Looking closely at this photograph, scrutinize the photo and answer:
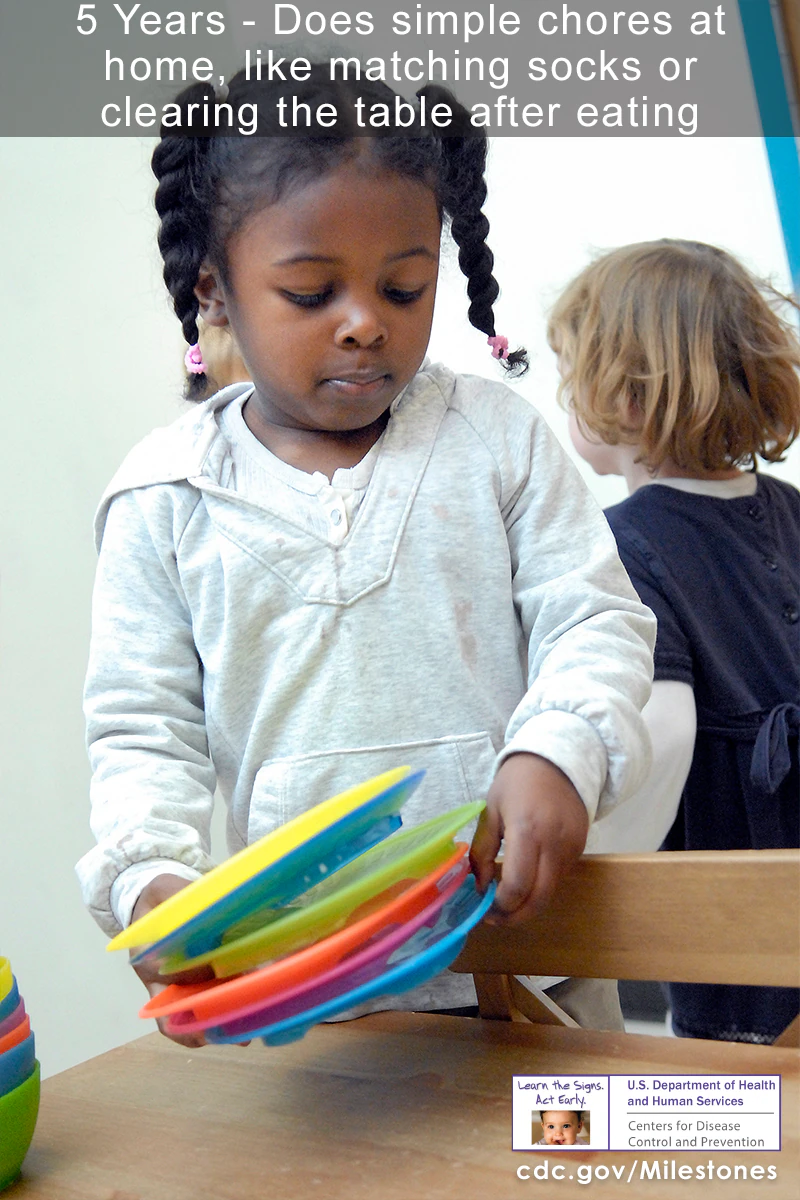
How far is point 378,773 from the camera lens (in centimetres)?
53

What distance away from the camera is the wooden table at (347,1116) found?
13.1 inches

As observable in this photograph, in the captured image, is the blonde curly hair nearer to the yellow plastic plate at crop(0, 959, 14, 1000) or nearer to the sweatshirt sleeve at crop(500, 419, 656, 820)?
the sweatshirt sleeve at crop(500, 419, 656, 820)

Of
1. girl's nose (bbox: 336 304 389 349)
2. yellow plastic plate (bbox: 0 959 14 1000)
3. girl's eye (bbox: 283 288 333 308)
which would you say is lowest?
yellow plastic plate (bbox: 0 959 14 1000)

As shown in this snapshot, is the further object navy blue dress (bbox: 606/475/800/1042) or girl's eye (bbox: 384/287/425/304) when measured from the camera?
navy blue dress (bbox: 606/475/800/1042)

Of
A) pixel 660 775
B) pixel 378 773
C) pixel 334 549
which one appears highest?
pixel 334 549

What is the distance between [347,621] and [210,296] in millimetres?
200

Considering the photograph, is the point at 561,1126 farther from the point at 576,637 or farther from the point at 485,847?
the point at 576,637

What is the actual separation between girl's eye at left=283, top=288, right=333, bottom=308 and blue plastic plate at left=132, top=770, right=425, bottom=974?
9.7 inches

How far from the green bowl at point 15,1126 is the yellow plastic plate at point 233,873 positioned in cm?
10

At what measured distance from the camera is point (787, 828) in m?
0.89

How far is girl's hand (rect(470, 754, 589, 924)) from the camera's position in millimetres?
405

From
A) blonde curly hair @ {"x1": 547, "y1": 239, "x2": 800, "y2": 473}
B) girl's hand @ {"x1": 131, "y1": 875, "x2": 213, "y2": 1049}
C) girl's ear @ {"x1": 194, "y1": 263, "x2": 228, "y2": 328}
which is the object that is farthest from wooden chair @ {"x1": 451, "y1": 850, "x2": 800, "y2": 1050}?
blonde curly hair @ {"x1": 547, "y1": 239, "x2": 800, "y2": 473}

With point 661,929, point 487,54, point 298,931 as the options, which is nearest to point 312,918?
point 298,931

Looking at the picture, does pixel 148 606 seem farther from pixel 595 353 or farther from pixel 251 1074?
pixel 595 353
